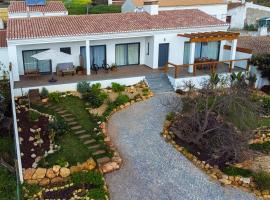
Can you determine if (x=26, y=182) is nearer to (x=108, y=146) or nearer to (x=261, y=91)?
(x=108, y=146)

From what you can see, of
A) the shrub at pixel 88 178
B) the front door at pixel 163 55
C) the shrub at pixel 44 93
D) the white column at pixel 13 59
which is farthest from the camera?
the front door at pixel 163 55

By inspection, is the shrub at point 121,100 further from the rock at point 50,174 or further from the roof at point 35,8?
the roof at point 35,8

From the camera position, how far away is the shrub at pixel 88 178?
16781 millimetres

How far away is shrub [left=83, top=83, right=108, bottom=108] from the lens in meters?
25.2

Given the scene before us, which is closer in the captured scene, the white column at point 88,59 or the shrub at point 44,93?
the shrub at point 44,93

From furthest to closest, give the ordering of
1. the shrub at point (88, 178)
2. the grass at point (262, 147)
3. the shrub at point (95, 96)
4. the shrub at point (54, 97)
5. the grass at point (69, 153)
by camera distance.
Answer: the shrub at point (54, 97) < the shrub at point (95, 96) < the grass at point (262, 147) < the grass at point (69, 153) < the shrub at point (88, 178)

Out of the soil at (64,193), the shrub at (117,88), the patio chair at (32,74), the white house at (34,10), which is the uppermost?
the white house at (34,10)

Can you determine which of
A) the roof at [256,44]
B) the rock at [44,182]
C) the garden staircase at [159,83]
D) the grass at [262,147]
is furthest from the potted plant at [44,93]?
the roof at [256,44]

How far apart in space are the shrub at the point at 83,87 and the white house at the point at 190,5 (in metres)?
23.8

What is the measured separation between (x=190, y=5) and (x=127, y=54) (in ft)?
81.8

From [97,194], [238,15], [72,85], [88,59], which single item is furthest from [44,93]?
[238,15]

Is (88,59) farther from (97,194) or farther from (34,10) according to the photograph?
(97,194)

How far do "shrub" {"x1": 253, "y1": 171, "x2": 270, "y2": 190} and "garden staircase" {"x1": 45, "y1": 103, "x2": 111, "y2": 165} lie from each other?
736 centimetres

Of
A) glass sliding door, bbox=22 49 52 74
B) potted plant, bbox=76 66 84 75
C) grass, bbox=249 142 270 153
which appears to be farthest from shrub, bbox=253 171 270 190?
glass sliding door, bbox=22 49 52 74
